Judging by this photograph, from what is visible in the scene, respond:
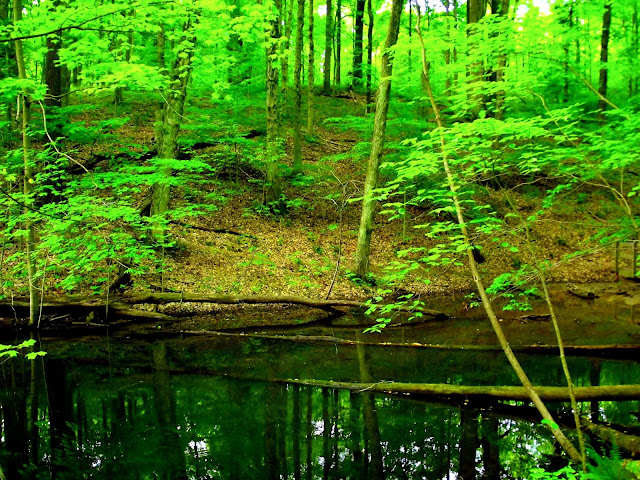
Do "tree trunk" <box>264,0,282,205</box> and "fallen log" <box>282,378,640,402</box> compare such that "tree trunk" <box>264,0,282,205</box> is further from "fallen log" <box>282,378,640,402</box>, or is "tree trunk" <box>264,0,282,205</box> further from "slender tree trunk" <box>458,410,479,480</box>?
"slender tree trunk" <box>458,410,479,480</box>

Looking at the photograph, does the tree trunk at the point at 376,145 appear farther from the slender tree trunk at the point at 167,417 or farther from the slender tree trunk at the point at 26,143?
the slender tree trunk at the point at 26,143

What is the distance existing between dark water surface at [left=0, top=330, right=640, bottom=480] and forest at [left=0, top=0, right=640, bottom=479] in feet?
0.96

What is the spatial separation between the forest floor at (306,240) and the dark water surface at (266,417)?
2.97 meters

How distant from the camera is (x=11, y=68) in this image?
13469mm

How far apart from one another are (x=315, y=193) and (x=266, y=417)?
45.6ft

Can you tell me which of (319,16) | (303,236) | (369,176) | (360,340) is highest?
(319,16)

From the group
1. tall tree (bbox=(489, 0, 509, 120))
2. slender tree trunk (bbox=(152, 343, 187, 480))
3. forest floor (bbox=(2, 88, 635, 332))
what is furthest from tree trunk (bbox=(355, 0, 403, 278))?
slender tree trunk (bbox=(152, 343, 187, 480))

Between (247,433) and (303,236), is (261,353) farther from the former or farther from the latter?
(303,236)

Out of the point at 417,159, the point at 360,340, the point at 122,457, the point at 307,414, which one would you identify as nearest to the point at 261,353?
the point at 360,340

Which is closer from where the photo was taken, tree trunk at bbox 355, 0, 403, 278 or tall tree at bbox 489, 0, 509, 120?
tall tree at bbox 489, 0, 509, 120

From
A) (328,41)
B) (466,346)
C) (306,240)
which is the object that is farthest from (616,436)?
(328,41)

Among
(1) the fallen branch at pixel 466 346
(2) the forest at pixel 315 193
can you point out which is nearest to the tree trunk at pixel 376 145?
(2) the forest at pixel 315 193

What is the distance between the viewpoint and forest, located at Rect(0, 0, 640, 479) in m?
4.94

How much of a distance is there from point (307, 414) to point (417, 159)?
366 centimetres
